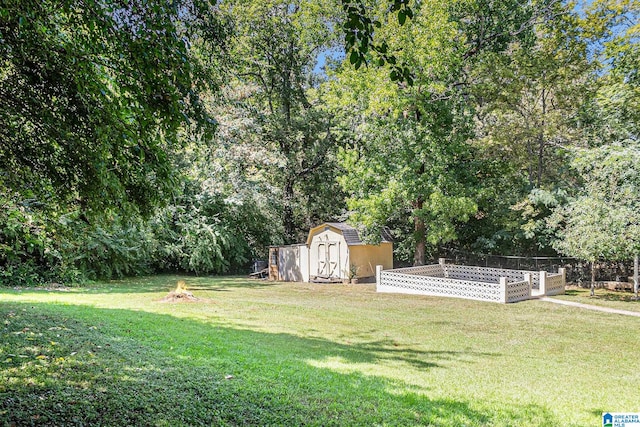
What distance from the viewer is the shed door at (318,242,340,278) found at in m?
20.3

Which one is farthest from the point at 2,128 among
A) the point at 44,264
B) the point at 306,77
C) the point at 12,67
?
the point at 306,77

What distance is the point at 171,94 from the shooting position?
411 cm

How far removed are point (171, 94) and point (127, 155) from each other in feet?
2.64

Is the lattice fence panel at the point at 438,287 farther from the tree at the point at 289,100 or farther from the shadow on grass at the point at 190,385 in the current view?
the tree at the point at 289,100

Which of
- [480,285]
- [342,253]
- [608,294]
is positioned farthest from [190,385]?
[608,294]

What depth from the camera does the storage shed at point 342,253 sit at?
20.0m

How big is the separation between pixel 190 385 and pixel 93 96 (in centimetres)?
305

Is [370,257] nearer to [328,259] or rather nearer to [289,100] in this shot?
[328,259]

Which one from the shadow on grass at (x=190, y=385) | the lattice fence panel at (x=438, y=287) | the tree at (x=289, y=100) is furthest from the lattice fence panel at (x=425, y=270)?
the shadow on grass at (x=190, y=385)

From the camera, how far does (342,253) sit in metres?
20.1

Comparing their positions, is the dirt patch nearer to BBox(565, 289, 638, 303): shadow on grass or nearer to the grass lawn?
the grass lawn

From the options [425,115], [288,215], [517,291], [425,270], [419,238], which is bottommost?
[517,291]

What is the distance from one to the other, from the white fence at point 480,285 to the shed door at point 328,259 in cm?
337

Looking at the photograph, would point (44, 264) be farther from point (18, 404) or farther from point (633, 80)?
point (633, 80)
